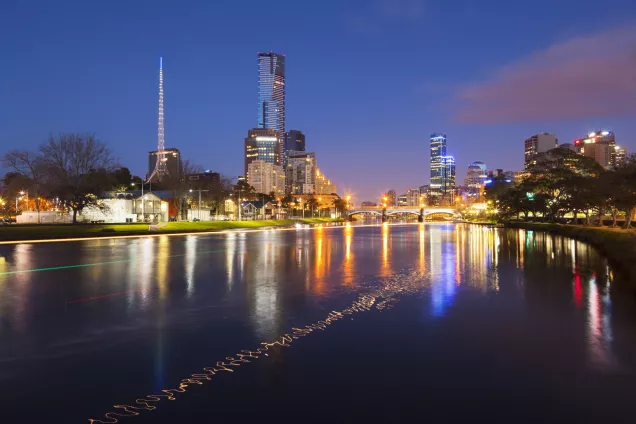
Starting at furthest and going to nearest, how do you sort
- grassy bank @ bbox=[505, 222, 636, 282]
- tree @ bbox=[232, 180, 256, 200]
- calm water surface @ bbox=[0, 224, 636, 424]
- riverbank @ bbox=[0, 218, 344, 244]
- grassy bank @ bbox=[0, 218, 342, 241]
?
1. tree @ bbox=[232, 180, 256, 200]
2. grassy bank @ bbox=[0, 218, 342, 241]
3. riverbank @ bbox=[0, 218, 344, 244]
4. grassy bank @ bbox=[505, 222, 636, 282]
5. calm water surface @ bbox=[0, 224, 636, 424]

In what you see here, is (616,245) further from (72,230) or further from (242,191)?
→ (242,191)

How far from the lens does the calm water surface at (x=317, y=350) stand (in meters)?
6.09

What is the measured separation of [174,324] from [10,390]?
3.99 meters

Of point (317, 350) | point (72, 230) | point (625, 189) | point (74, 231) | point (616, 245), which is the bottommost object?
point (317, 350)

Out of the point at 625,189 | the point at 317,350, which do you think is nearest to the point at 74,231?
the point at 317,350

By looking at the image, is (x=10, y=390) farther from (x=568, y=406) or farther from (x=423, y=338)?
(x=568, y=406)

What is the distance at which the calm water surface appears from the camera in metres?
6.09

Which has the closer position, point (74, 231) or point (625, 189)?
point (625, 189)

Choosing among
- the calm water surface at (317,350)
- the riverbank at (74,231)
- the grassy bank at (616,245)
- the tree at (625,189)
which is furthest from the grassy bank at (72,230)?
the tree at (625,189)

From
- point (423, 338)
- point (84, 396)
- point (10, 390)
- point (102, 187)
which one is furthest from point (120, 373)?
point (102, 187)

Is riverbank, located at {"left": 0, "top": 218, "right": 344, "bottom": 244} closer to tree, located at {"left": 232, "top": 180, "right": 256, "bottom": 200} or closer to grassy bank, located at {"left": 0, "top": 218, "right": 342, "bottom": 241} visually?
grassy bank, located at {"left": 0, "top": 218, "right": 342, "bottom": 241}

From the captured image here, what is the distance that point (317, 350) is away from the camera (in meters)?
8.41

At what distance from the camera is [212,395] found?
6.36m

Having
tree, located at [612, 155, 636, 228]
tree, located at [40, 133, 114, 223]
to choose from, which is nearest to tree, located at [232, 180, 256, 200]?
tree, located at [40, 133, 114, 223]
